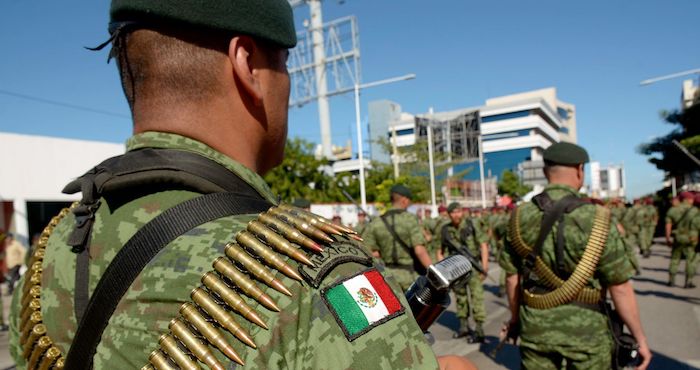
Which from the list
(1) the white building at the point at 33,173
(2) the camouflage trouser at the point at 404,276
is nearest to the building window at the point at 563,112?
(1) the white building at the point at 33,173

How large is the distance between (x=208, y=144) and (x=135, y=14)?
11.7 inches

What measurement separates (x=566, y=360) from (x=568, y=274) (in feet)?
1.87

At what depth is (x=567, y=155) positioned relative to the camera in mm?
3305

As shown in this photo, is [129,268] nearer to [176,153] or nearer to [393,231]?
[176,153]

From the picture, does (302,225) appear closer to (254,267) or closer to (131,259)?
(254,267)

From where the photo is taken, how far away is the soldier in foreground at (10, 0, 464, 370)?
0.76 m

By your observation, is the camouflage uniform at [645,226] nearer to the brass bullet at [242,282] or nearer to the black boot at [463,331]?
the black boot at [463,331]

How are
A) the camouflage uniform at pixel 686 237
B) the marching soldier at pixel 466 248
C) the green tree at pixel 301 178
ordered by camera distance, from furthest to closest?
the green tree at pixel 301 178 < the camouflage uniform at pixel 686 237 < the marching soldier at pixel 466 248

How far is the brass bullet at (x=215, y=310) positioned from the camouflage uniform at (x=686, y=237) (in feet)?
35.4

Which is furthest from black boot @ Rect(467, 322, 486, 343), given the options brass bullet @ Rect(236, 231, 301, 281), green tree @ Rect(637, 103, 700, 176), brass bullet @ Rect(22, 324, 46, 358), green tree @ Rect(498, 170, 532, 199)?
green tree @ Rect(498, 170, 532, 199)

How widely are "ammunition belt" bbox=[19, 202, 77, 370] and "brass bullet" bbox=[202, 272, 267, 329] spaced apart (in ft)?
1.48

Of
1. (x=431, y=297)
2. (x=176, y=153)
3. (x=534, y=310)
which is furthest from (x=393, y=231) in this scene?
(x=176, y=153)

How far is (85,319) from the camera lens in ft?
2.88

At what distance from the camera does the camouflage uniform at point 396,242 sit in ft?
18.8
